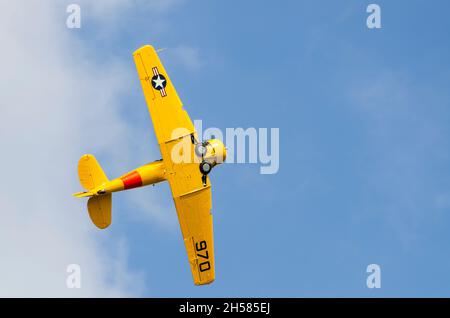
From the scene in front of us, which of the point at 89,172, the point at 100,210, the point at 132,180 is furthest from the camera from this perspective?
the point at 100,210

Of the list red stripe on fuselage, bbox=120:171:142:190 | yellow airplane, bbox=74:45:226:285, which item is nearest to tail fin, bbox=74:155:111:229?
yellow airplane, bbox=74:45:226:285

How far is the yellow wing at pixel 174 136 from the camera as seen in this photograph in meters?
29.8

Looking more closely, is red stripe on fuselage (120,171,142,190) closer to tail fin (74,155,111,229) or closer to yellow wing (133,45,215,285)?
tail fin (74,155,111,229)

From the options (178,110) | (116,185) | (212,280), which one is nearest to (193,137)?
(178,110)

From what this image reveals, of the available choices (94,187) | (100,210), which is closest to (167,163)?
(94,187)

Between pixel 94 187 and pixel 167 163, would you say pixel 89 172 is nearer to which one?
pixel 94 187

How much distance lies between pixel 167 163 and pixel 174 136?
1.03 m

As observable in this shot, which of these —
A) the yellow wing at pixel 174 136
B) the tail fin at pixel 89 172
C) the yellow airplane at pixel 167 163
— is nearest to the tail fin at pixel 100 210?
the yellow airplane at pixel 167 163

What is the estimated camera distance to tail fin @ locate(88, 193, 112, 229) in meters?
30.2

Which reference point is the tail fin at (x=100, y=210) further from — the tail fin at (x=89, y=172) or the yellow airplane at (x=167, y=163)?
the tail fin at (x=89, y=172)

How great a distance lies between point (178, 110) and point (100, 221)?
5.10 metres

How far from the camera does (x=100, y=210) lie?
30.2 meters

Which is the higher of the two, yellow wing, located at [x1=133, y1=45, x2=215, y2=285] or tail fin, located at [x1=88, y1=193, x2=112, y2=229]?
yellow wing, located at [x1=133, y1=45, x2=215, y2=285]
